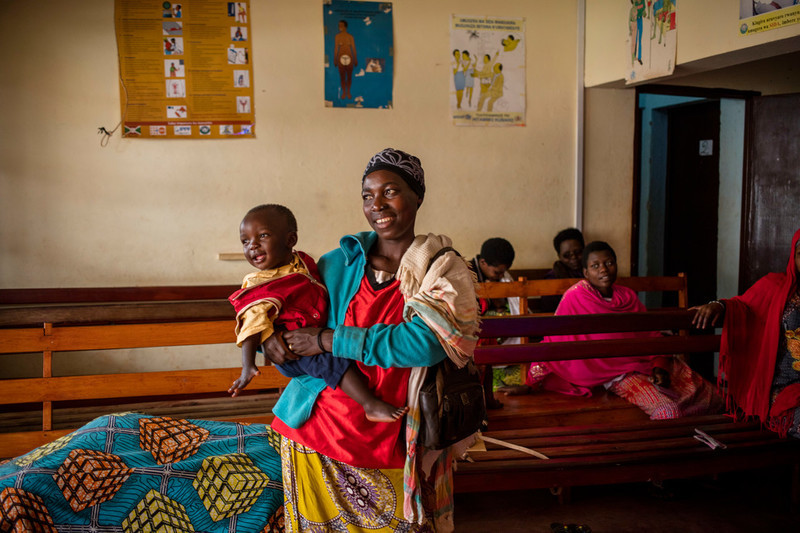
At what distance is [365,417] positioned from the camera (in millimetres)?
1571

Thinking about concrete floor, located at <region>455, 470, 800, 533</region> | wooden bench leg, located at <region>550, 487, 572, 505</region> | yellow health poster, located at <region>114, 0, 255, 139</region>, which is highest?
yellow health poster, located at <region>114, 0, 255, 139</region>

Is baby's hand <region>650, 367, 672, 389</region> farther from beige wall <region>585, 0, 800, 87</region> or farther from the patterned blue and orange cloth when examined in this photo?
the patterned blue and orange cloth

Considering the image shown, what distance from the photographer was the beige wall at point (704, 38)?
3.69 m

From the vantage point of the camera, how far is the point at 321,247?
498 centimetres

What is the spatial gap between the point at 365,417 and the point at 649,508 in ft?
7.62

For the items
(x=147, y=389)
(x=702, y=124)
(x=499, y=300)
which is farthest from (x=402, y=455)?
(x=702, y=124)

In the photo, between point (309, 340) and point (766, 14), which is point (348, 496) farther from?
point (766, 14)

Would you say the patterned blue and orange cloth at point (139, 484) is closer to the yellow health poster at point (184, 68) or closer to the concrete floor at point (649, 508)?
the concrete floor at point (649, 508)

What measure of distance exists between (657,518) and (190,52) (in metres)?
4.56

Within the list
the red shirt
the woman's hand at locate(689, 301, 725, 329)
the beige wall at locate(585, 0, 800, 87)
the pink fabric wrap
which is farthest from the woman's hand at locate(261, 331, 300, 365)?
the beige wall at locate(585, 0, 800, 87)

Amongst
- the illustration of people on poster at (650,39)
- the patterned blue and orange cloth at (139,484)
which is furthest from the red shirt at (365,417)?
the illustration of people on poster at (650,39)

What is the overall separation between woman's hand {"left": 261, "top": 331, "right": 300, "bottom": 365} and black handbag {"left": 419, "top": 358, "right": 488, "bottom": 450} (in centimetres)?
37

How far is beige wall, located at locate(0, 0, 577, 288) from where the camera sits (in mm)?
4430

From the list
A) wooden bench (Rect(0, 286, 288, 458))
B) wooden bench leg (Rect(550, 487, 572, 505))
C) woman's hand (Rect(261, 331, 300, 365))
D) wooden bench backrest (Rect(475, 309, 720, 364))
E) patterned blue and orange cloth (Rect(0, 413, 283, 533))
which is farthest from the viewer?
wooden bench leg (Rect(550, 487, 572, 505))
